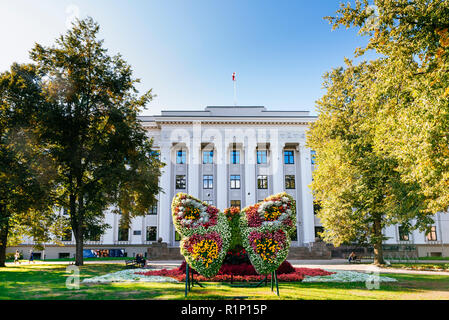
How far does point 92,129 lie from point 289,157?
30.2m

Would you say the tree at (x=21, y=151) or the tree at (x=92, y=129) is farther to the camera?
the tree at (x=92, y=129)

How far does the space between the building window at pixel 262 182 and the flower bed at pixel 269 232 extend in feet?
114

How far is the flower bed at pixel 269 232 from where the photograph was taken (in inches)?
397

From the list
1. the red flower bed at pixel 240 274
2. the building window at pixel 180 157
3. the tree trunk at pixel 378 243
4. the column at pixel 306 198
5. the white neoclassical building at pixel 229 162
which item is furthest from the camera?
the building window at pixel 180 157

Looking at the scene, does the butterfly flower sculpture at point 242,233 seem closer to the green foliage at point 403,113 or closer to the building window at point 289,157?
the green foliage at point 403,113

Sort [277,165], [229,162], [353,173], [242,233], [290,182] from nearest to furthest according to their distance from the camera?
[242,233] → [353,173] → [277,165] → [229,162] → [290,182]

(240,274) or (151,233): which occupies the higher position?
(151,233)

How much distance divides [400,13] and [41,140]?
896 inches

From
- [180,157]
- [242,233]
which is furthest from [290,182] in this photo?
[242,233]

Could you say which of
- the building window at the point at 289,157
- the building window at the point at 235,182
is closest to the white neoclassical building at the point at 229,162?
the building window at the point at 235,182

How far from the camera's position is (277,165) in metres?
44.7

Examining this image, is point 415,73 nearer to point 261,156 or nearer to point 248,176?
point 248,176

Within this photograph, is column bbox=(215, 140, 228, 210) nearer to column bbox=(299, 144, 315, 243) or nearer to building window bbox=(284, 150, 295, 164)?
building window bbox=(284, 150, 295, 164)
